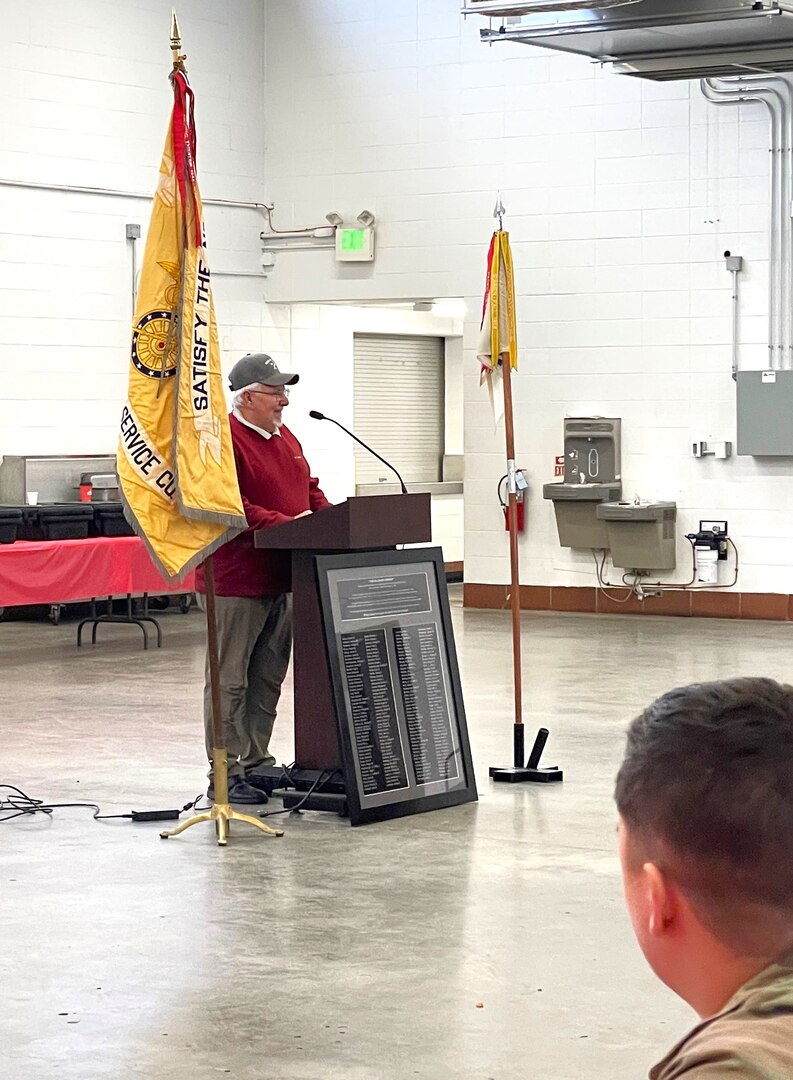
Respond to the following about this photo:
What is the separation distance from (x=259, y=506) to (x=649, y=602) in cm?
697

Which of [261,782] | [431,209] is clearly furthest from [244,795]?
[431,209]

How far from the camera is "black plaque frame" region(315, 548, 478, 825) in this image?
5746 millimetres

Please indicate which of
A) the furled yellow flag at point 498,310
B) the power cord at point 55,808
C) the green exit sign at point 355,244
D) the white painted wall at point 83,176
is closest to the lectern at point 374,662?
the power cord at point 55,808

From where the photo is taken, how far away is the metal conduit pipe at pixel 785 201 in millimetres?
11938

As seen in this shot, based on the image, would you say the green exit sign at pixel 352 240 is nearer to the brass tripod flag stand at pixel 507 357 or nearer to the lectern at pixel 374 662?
the brass tripod flag stand at pixel 507 357

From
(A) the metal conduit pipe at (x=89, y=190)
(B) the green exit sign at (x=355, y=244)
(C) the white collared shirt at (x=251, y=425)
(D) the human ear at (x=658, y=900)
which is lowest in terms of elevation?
(D) the human ear at (x=658, y=900)

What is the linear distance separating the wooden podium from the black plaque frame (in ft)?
0.15

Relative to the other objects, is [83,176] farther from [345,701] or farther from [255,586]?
[345,701]

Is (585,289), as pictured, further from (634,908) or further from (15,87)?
(634,908)

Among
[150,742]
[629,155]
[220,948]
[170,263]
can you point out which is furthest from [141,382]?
[629,155]

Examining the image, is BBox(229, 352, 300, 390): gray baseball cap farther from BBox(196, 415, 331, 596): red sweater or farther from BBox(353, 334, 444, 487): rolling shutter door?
BBox(353, 334, 444, 487): rolling shutter door

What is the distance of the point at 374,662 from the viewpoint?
232 inches

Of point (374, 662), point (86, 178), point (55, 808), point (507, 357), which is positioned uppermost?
point (86, 178)

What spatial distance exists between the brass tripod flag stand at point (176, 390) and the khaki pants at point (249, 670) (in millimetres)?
675
